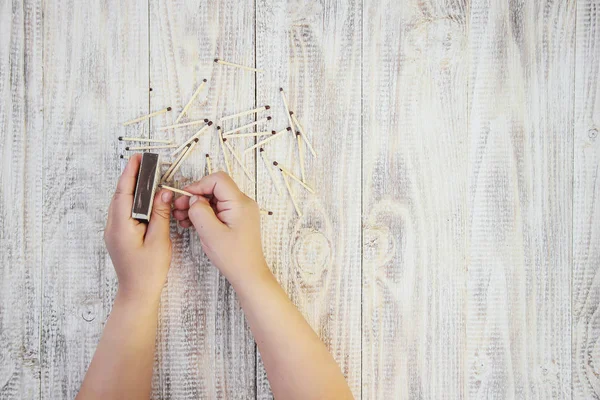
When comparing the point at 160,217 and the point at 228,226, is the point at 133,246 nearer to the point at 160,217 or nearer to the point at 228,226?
the point at 160,217

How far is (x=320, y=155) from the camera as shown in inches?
45.0

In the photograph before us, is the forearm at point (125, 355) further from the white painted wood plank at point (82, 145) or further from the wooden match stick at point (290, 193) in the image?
the wooden match stick at point (290, 193)

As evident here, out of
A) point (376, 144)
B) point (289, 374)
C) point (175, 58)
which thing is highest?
point (175, 58)

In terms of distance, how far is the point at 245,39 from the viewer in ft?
3.74

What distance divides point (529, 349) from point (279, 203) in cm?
65

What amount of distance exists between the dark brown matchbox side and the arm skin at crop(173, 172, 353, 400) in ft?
0.28

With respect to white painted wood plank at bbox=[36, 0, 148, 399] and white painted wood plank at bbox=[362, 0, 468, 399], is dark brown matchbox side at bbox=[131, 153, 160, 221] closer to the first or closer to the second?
white painted wood plank at bbox=[36, 0, 148, 399]

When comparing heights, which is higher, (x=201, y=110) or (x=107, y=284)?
(x=201, y=110)

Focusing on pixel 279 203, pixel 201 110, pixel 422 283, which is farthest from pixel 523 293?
pixel 201 110

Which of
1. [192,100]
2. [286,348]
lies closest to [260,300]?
[286,348]

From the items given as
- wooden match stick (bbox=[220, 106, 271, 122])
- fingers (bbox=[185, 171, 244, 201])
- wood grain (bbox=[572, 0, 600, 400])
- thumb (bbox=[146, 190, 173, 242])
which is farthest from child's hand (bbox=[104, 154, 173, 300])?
wood grain (bbox=[572, 0, 600, 400])

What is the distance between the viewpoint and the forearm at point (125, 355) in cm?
104

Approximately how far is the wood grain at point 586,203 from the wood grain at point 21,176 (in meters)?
1.19

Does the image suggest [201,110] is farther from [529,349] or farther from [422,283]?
[529,349]
